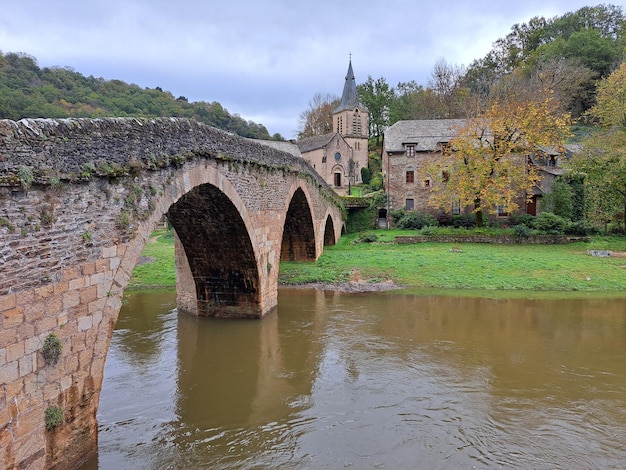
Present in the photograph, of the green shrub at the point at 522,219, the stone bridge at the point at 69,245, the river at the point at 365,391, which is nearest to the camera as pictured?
the stone bridge at the point at 69,245

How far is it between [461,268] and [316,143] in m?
31.3

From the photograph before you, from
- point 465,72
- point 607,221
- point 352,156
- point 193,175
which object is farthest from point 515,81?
point 193,175

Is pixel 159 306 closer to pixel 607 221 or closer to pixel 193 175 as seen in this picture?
pixel 193 175

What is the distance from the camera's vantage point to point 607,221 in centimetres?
2547

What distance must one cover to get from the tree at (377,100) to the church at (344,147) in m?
5.80

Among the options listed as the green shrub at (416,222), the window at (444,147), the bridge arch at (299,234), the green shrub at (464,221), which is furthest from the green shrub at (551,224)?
the bridge arch at (299,234)

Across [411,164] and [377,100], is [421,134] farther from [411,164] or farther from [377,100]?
[377,100]

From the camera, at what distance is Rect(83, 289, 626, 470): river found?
6.63m

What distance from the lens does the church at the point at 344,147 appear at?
4728cm

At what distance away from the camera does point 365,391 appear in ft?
28.5

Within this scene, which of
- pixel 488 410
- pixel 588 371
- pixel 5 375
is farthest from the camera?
pixel 588 371

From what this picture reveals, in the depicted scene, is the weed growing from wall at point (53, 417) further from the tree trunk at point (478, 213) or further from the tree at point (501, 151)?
the tree trunk at point (478, 213)

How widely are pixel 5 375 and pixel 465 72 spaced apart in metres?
54.5

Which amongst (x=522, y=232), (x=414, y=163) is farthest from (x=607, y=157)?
(x=414, y=163)
